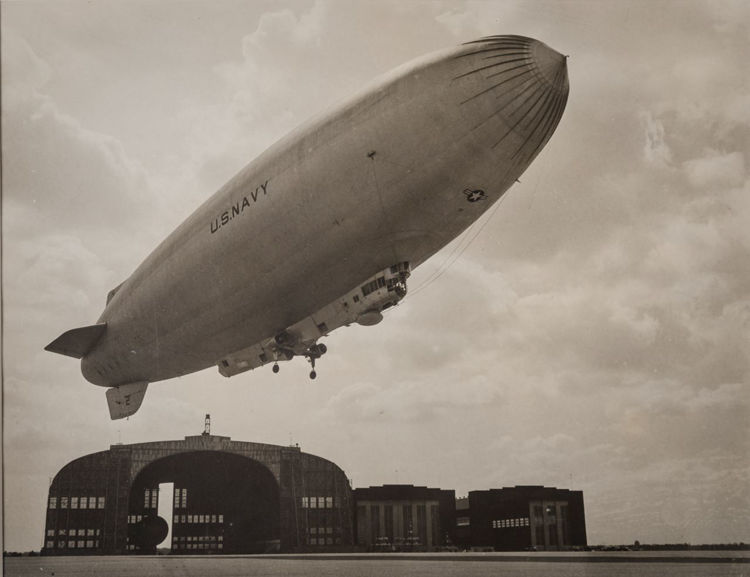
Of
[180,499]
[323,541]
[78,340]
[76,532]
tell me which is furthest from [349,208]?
[180,499]

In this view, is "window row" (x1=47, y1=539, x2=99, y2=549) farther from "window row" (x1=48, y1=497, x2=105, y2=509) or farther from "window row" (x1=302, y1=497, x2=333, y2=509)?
"window row" (x1=302, y1=497, x2=333, y2=509)

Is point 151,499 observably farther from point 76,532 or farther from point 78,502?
point 76,532

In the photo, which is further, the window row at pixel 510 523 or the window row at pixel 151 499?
the window row at pixel 510 523

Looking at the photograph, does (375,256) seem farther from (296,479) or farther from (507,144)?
(296,479)

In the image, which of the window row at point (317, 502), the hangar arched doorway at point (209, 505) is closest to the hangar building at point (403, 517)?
the window row at point (317, 502)

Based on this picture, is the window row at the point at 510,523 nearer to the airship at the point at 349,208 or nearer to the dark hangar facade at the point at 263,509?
the dark hangar facade at the point at 263,509

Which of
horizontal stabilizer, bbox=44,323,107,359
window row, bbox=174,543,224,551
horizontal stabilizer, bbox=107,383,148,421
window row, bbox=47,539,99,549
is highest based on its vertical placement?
horizontal stabilizer, bbox=44,323,107,359

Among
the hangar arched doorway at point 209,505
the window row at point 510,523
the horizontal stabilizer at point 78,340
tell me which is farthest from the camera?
the window row at point 510,523

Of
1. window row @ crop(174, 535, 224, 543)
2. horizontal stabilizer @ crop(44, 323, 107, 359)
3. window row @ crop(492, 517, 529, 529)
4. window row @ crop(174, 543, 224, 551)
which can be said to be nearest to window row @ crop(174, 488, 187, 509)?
window row @ crop(174, 535, 224, 543)
